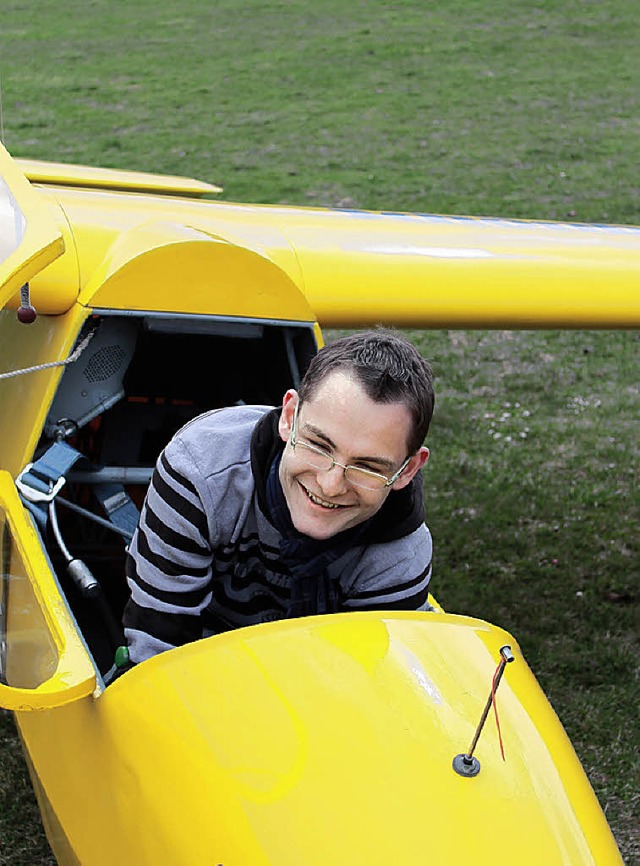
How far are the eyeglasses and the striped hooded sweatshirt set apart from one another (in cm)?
22

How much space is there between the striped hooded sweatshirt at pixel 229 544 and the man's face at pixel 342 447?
0.14 metres

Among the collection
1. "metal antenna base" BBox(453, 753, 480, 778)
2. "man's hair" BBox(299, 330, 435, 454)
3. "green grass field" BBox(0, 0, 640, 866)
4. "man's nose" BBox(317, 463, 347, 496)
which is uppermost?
"man's hair" BBox(299, 330, 435, 454)

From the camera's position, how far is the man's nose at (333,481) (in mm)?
1837

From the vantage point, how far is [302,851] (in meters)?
1.53

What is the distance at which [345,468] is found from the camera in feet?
6.01

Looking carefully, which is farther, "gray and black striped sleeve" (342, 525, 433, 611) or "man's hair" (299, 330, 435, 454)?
"gray and black striped sleeve" (342, 525, 433, 611)

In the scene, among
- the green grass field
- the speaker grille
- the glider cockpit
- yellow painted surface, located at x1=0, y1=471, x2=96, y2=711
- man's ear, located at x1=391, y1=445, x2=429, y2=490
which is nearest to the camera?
yellow painted surface, located at x1=0, y1=471, x2=96, y2=711

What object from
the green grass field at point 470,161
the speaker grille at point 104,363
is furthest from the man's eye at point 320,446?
the green grass field at point 470,161

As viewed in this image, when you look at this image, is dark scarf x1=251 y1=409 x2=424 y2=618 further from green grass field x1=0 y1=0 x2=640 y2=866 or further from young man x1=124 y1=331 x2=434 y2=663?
green grass field x1=0 y1=0 x2=640 y2=866

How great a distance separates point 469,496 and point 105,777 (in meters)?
3.13

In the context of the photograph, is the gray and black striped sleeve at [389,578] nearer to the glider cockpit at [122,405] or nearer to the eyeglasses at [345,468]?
the eyeglasses at [345,468]

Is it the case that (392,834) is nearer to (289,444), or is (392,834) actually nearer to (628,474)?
(289,444)

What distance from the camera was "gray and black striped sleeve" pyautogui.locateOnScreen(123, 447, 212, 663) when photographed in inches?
81.1

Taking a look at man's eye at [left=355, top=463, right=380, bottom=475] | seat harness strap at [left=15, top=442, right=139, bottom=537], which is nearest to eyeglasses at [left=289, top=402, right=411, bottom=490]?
man's eye at [left=355, top=463, right=380, bottom=475]
